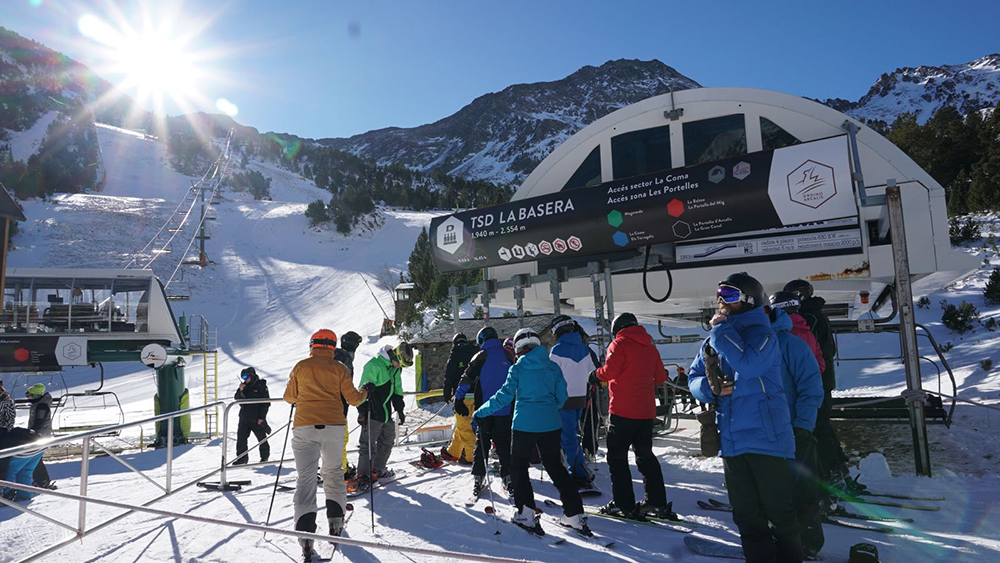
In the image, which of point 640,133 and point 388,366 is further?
point 640,133

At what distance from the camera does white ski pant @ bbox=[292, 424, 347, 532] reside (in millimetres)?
4914

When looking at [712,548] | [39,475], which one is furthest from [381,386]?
[39,475]

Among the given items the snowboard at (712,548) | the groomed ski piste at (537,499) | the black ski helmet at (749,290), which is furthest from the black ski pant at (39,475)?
the black ski helmet at (749,290)

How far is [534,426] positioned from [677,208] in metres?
4.16

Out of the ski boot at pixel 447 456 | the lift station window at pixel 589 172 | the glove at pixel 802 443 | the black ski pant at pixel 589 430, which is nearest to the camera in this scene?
the glove at pixel 802 443

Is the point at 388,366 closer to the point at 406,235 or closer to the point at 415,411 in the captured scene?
the point at 415,411

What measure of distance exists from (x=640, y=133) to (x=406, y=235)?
49530 mm

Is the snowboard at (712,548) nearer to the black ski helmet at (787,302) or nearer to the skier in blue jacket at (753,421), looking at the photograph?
the skier in blue jacket at (753,421)

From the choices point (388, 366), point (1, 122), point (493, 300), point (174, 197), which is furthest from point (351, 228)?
point (1, 122)

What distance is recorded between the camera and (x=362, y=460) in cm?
724

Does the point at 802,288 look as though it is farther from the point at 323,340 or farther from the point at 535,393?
the point at 323,340

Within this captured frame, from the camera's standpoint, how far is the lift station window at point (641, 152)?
966 cm

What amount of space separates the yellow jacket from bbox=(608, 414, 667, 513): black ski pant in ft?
7.60

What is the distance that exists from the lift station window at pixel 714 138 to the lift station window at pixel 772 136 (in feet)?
0.85
